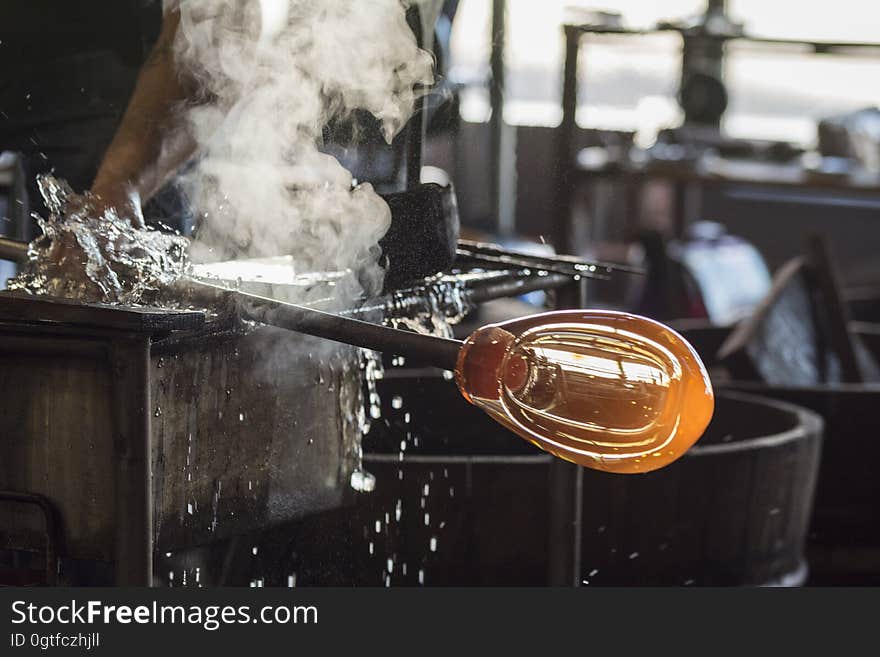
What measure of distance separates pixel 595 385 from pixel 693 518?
1088mm

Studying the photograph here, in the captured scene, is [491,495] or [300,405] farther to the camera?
[491,495]

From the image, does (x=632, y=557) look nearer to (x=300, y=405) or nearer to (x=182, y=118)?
(x=300, y=405)

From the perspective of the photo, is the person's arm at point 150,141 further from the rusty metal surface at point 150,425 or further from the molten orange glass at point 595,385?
the molten orange glass at point 595,385

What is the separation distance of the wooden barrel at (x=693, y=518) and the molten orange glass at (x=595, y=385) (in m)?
0.97

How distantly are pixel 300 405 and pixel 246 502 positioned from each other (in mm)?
114

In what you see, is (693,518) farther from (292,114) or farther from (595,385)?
(595,385)

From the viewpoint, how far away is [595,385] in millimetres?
867

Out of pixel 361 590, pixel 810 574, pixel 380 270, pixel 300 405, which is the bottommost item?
pixel 810 574

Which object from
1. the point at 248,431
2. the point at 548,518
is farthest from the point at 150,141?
the point at 548,518

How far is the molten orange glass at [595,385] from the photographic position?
841 millimetres

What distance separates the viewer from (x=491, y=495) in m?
1.77

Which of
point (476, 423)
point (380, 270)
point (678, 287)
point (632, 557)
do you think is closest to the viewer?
point (380, 270)

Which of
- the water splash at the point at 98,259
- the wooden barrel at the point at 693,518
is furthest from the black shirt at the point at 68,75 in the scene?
the wooden barrel at the point at 693,518

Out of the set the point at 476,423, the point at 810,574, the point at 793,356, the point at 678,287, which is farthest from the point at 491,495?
the point at 678,287
